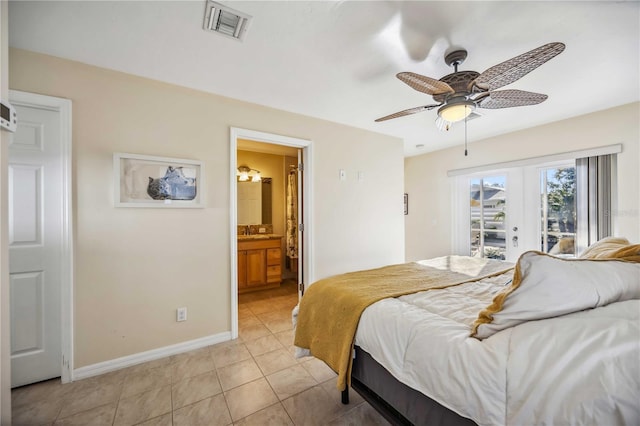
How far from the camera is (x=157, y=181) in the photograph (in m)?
2.22

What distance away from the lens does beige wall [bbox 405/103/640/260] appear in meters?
2.69

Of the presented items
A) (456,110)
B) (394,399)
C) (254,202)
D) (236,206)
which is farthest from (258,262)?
(456,110)

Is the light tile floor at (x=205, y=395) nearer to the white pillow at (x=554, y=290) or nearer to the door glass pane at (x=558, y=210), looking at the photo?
the white pillow at (x=554, y=290)

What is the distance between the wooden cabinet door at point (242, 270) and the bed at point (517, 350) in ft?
9.25

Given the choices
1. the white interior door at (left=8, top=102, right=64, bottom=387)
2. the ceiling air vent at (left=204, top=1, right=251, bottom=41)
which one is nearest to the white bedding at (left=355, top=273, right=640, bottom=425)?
the ceiling air vent at (left=204, top=1, right=251, bottom=41)

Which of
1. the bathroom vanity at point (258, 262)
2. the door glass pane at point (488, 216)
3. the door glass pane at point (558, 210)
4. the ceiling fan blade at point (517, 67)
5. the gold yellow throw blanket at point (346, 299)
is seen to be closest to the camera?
the ceiling fan blade at point (517, 67)

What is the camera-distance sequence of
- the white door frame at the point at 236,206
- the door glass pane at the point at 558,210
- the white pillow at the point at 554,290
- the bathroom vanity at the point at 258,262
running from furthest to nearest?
the bathroom vanity at the point at 258,262
the door glass pane at the point at 558,210
the white door frame at the point at 236,206
the white pillow at the point at 554,290

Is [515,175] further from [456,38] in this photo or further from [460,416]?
[460,416]

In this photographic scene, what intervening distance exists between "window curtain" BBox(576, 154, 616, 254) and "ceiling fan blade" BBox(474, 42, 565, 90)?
2317 millimetres

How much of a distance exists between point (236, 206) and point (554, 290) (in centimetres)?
237

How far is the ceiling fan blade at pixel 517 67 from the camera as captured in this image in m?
1.27

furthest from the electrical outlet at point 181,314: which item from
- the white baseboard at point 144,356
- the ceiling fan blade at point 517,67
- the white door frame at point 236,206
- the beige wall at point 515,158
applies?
the beige wall at point 515,158

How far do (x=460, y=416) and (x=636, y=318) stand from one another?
68 cm

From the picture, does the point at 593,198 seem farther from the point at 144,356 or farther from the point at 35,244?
the point at 35,244
